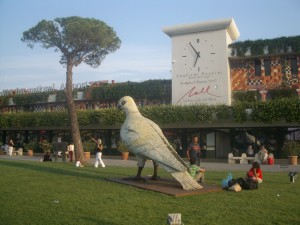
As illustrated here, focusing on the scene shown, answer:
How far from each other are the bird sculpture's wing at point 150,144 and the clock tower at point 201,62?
62.6 ft

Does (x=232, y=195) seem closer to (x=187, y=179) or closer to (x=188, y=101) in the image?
(x=187, y=179)

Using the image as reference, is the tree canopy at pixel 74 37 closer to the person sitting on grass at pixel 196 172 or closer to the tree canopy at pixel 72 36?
the tree canopy at pixel 72 36

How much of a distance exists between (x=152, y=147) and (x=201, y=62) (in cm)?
2088

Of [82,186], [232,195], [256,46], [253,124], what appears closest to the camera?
[232,195]

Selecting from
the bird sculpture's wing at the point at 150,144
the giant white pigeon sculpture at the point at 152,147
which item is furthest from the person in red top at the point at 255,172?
the bird sculpture's wing at the point at 150,144

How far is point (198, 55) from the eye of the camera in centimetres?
2939

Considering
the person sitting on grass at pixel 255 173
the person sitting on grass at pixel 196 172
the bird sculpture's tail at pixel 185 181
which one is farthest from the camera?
the person sitting on grass at pixel 255 173

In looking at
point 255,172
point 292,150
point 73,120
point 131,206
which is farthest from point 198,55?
point 131,206

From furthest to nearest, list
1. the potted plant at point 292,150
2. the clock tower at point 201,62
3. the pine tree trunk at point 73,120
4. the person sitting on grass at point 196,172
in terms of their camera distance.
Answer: the clock tower at point 201,62, the potted plant at point 292,150, the pine tree trunk at point 73,120, the person sitting on grass at point 196,172

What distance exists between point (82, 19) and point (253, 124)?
14.4m

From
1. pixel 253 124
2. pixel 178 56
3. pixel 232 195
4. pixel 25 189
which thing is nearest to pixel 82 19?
pixel 178 56

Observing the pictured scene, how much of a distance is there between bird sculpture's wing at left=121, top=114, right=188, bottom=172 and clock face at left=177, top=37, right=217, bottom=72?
1975 centimetres

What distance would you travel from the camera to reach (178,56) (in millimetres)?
30141

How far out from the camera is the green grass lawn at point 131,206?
6.24 m
